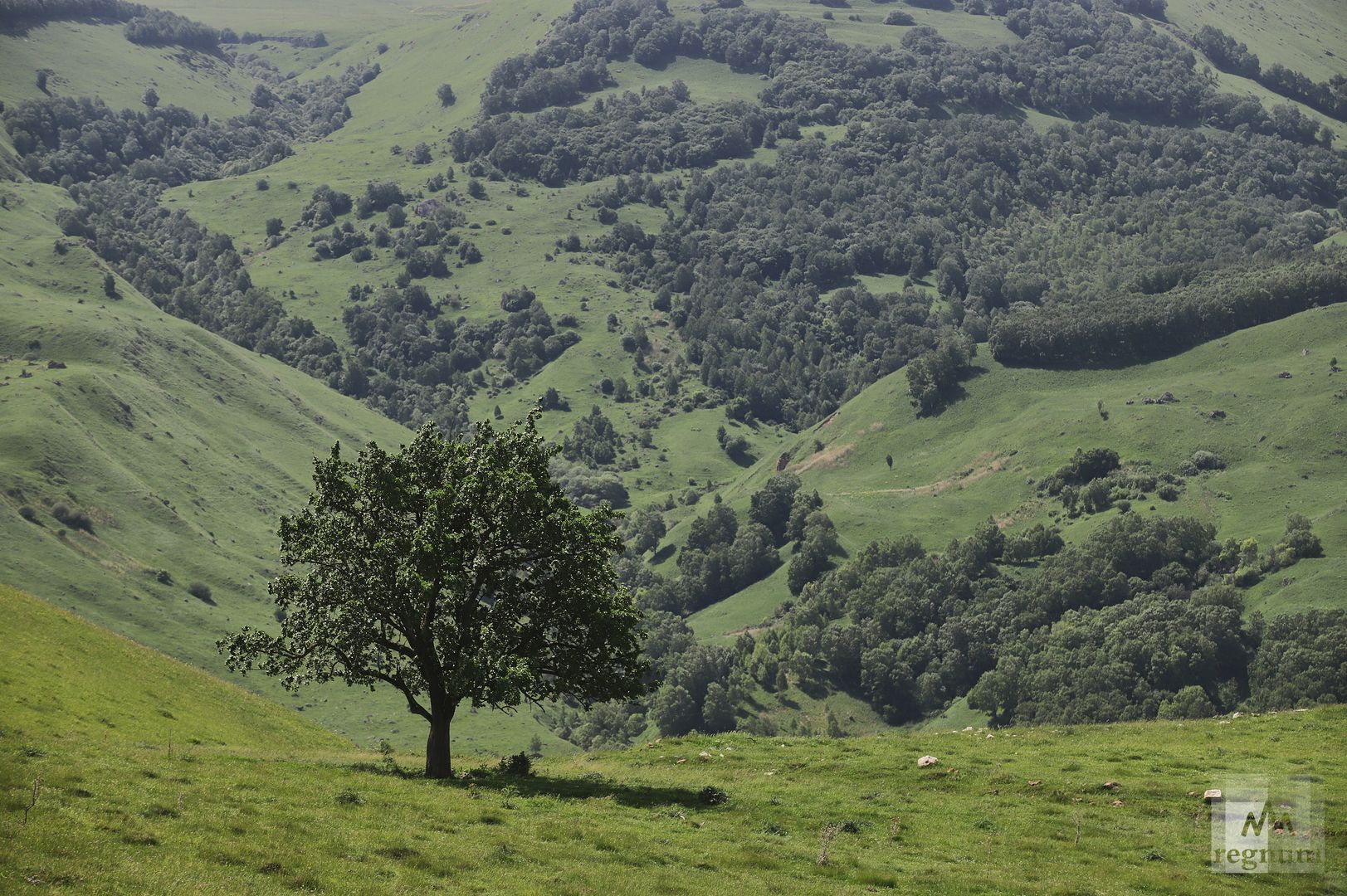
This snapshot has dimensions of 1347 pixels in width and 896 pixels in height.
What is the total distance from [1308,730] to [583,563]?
30.9 metres

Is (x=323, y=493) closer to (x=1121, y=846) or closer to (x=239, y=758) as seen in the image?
(x=239, y=758)

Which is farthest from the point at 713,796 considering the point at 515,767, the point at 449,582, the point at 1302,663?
the point at 1302,663

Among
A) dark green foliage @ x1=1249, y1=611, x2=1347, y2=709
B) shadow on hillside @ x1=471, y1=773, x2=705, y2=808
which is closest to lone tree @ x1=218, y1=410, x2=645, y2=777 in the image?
shadow on hillside @ x1=471, y1=773, x2=705, y2=808

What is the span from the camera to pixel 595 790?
45281 mm

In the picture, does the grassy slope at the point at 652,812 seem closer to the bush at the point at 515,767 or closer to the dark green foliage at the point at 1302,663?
the bush at the point at 515,767

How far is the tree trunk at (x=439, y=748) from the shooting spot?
154ft

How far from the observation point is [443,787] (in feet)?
140

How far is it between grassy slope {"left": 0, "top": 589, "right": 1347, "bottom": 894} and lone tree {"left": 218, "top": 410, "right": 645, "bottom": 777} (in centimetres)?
385

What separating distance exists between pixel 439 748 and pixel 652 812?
9914mm

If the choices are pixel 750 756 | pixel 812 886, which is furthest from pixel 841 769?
pixel 812 886

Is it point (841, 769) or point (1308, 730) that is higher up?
point (1308, 730)

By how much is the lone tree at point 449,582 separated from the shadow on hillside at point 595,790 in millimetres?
2956

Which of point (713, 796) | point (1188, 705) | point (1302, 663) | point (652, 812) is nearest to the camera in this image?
point (652, 812)

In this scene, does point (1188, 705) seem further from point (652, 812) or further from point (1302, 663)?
point (652, 812)
